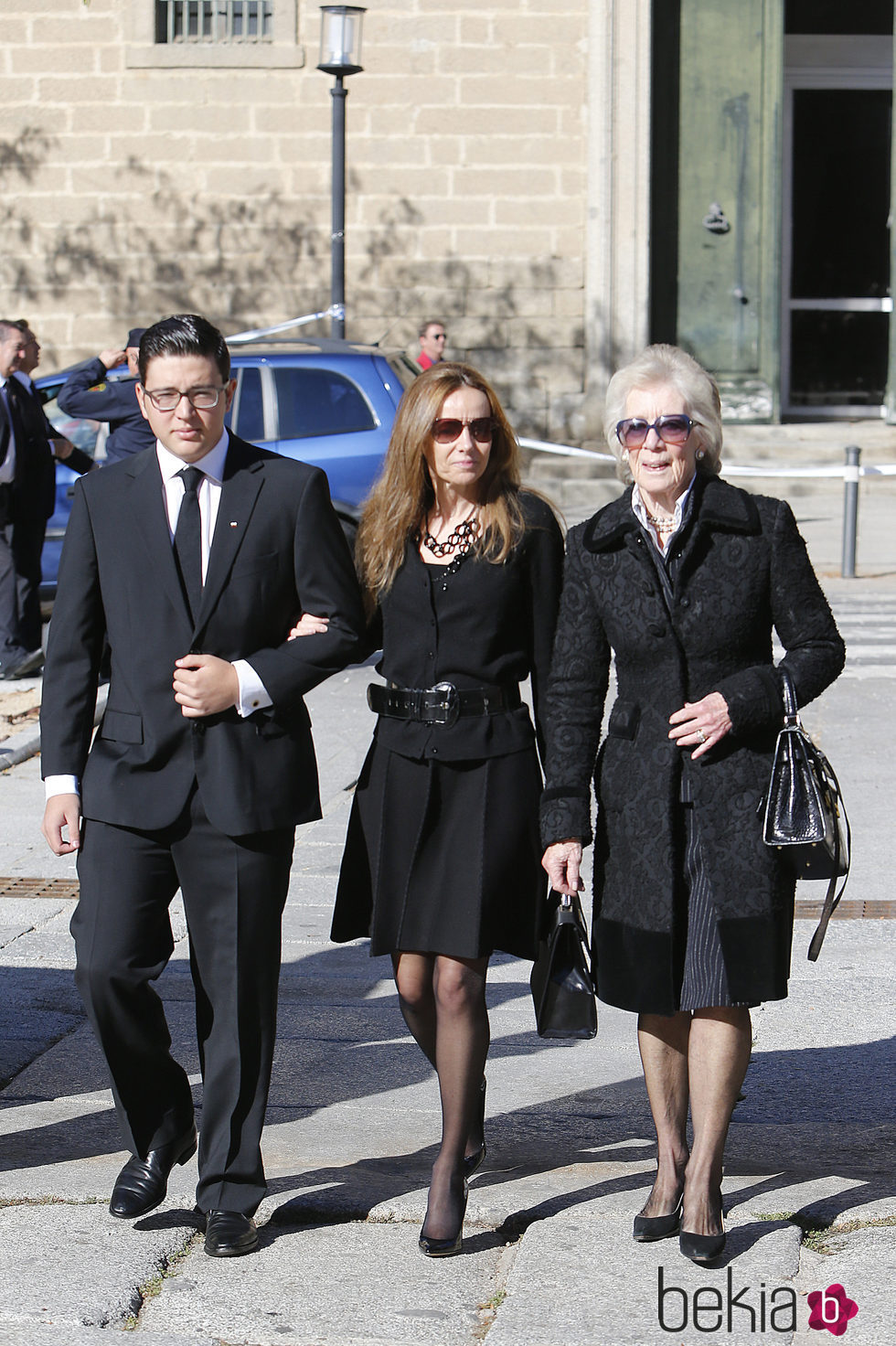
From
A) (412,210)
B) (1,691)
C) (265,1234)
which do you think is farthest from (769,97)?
(265,1234)

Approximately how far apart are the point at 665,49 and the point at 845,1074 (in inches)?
591

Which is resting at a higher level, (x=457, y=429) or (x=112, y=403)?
(x=112, y=403)

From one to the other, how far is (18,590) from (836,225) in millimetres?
12666

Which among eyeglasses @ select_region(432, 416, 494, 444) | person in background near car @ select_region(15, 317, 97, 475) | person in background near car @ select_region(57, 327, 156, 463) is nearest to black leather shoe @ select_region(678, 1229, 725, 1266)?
eyeglasses @ select_region(432, 416, 494, 444)

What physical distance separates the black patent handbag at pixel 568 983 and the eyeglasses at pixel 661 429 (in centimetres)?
99

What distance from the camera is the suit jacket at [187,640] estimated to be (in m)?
3.95

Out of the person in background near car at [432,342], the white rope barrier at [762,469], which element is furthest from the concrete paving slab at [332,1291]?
the person in background near car at [432,342]

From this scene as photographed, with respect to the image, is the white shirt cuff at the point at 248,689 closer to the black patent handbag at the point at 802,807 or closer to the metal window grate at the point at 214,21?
the black patent handbag at the point at 802,807

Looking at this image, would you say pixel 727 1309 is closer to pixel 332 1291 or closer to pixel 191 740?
pixel 332 1291

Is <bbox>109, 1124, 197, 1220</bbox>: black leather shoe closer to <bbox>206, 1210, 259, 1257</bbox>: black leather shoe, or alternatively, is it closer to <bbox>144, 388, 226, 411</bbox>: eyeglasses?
<bbox>206, 1210, 259, 1257</bbox>: black leather shoe

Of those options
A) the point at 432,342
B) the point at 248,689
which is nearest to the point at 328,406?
the point at 432,342

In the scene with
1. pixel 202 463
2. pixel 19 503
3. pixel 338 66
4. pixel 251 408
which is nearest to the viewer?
pixel 202 463

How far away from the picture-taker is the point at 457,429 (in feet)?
13.6

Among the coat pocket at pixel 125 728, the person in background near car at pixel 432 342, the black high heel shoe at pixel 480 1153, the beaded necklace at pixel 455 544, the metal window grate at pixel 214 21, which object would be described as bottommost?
the black high heel shoe at pixel 480 1153
